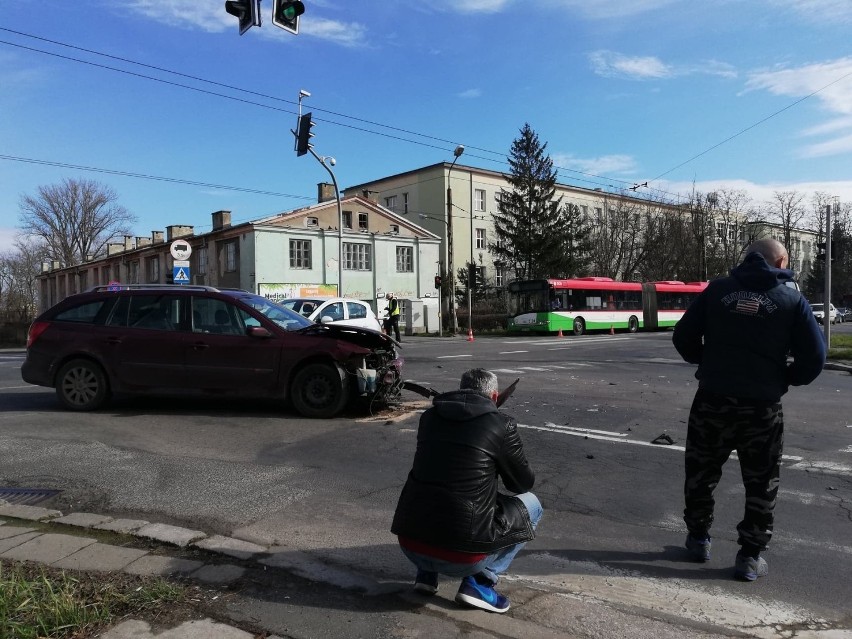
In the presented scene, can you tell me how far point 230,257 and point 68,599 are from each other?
1551 inches

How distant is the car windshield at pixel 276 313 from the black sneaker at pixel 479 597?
221 inches

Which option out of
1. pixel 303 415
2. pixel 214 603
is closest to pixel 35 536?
pixel 214 603

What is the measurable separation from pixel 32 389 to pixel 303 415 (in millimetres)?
5604

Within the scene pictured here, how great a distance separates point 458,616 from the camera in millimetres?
3115

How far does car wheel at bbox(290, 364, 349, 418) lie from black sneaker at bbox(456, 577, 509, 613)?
16.4ft

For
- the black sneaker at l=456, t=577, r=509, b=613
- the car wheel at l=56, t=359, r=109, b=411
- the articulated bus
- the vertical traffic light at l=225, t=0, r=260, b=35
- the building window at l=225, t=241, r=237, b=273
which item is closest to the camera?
the black sneaker at l=456, t=577, r=509, b=613

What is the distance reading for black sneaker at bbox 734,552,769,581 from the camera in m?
3.66

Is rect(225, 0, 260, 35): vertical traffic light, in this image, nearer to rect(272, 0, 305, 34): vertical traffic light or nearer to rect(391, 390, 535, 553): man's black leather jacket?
rect(272, 0, 305, 34): vertical traffic light

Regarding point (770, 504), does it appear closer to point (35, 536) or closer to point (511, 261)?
point (35, 536)

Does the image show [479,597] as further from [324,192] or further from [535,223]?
[535,223]

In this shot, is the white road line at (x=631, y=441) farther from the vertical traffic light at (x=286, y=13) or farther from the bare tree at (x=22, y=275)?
the bare tree at (x=22, y=275)

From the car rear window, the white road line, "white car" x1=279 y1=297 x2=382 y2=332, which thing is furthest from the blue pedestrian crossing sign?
the white road line

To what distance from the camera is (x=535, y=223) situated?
53.1 meters

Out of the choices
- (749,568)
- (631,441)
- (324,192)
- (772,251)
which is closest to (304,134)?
(631,441)
